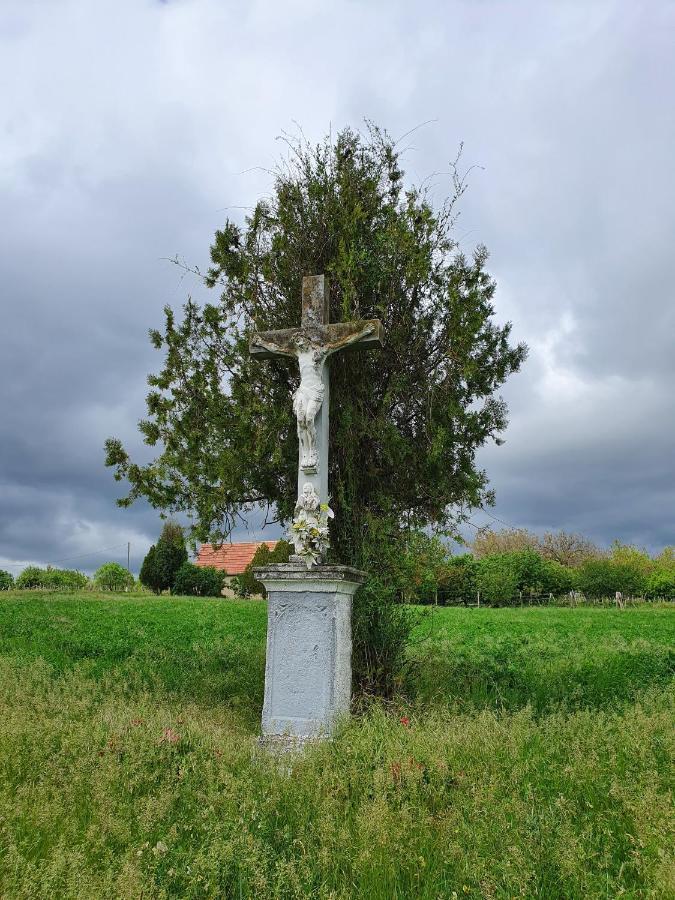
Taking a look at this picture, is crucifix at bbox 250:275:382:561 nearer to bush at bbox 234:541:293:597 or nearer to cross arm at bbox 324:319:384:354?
cross arm at bbox 324:319:384:354

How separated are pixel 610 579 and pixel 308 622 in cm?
3608

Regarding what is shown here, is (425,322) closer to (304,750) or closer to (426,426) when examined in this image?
(426,426)

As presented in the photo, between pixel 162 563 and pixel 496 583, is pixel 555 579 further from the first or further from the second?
pixel 162 563

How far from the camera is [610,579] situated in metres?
37.8

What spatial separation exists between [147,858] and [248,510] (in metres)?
5.13

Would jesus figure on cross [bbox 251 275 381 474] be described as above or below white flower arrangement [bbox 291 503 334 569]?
above

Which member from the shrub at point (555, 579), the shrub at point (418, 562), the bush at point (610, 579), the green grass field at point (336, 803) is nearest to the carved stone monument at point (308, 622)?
the green grass field at point (336, 803)

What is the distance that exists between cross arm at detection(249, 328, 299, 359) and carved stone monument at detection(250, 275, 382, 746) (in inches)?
25.6

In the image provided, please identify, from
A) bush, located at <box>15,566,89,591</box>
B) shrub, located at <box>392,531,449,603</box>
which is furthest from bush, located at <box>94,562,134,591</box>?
shrub, located at <box>392,531,449,603</box>

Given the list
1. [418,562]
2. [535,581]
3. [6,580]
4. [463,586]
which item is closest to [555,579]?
[535,581]

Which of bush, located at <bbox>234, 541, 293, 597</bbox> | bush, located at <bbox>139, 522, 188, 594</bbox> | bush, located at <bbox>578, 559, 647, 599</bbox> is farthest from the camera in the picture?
bush, located at <bbox>578, 559, 647, 599</bbox>

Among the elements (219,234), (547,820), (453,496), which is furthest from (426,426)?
(547,820)

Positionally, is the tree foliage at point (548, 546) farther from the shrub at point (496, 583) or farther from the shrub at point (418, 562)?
the shrub at point (418, 562)

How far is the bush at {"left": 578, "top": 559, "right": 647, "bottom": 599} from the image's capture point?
37.9 metres
